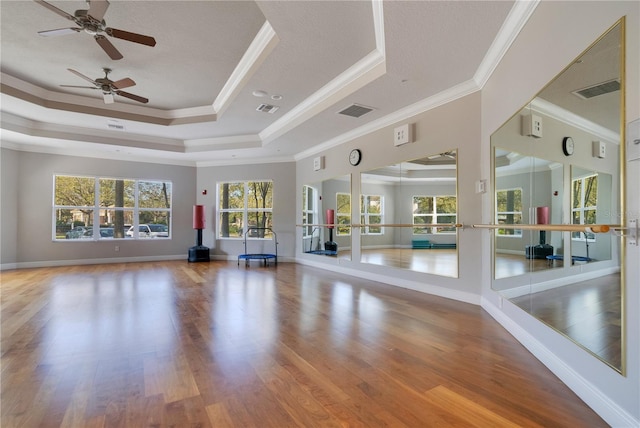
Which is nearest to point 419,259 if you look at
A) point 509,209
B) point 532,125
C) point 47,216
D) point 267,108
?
point 509,209

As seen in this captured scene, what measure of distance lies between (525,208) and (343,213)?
3869 mm

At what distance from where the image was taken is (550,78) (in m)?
2.18

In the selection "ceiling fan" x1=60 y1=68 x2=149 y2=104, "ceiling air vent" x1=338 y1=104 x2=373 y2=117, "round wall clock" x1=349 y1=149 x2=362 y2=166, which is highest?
"ceiling fan" x1=60 y1=68 x2=149 y2=104

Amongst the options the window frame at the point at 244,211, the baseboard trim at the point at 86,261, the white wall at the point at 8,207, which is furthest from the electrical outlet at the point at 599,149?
the white wall at the point at 8,207

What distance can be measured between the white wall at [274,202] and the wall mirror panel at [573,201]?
19.2 feet

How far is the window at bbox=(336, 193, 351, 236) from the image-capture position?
20.1 ft

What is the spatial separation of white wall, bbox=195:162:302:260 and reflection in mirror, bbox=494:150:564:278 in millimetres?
5476

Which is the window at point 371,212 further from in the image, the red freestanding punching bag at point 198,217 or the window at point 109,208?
the window at point 109,208

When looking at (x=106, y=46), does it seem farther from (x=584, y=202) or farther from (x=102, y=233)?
(x=102, y=233)

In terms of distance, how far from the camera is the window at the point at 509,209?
282 centimetres

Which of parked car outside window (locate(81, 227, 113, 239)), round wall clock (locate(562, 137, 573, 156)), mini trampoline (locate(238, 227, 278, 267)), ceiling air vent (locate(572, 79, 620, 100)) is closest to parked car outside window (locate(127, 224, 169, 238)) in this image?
parked car outside window (locate(81, 227, 113, 239))

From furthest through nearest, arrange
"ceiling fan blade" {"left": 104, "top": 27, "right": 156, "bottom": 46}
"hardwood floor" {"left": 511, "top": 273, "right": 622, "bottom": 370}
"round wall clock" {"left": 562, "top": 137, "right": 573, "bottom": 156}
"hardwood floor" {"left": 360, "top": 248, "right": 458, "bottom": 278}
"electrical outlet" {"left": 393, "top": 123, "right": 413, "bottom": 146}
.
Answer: "electrical outlet" {"left": 393, "top": 123, "right": 413, "bottom": 146} → "hardwood floor" {"left": 360, "top": 248, "right": 458, "bottom": 278} → "ceiling fan blade" {"left": 104, "top": 27, "right": 156, "bottom": 46} → "round wall clock" {"left": 562, "top": 137, "right": 573, "bottom": 156} → "hardwood floor" {"left": 511, "top": 273, "right": 622, "bottom": 370}

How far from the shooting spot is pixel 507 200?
3.03 meters

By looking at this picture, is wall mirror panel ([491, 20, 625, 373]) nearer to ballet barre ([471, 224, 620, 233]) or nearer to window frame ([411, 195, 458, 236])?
ballet barre ([471, 224, 620, 233])
